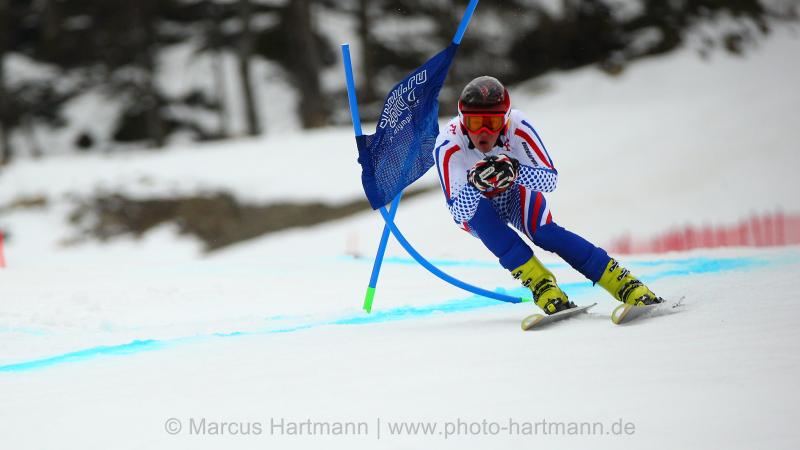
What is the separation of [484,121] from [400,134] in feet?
3.16

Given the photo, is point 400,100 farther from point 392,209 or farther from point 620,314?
point 620,314

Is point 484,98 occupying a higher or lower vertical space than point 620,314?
higher

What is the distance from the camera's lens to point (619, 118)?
14.3m

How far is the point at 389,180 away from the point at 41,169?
37.9 feet

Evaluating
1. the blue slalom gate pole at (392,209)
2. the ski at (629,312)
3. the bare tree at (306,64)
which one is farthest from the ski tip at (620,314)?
the bare tree at (306,64)

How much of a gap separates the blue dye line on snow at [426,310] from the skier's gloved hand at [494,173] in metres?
1.19

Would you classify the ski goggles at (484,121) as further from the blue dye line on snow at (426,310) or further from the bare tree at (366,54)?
the bare tree at (366,54)

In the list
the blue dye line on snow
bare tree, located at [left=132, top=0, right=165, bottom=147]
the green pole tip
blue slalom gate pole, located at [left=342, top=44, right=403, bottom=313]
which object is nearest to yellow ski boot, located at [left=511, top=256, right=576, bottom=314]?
the blue dye line on snow

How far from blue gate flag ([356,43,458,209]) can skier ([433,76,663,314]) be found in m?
0.67

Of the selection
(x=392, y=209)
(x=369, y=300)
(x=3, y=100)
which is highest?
(x=3, y=100)

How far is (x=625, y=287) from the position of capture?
3920mm

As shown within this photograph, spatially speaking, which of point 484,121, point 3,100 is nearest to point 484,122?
point 484,121

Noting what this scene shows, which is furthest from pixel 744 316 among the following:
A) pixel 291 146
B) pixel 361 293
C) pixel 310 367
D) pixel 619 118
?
pixel 291 146

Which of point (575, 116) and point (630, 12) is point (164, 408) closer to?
point (575, 116)
